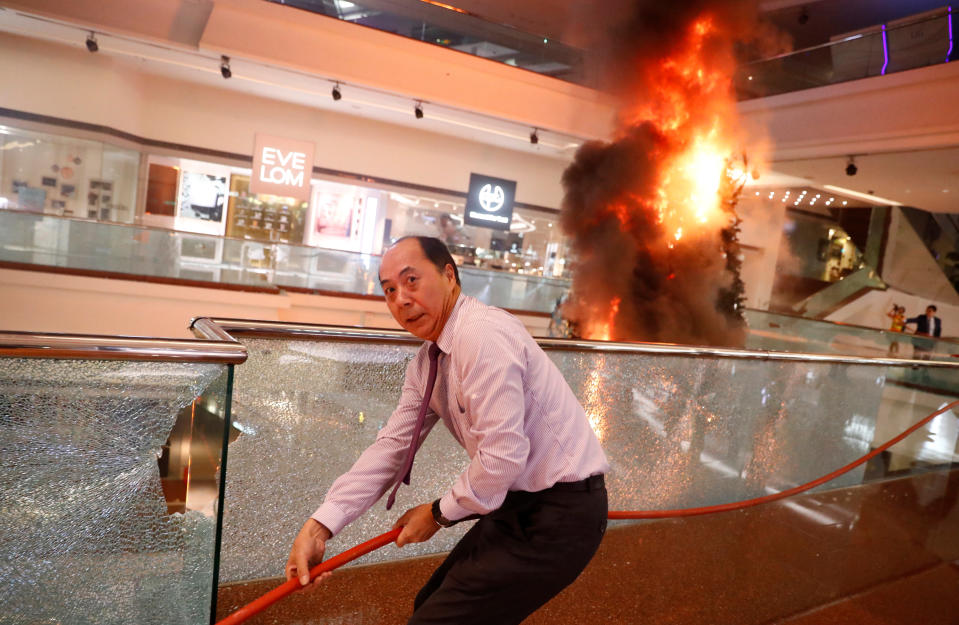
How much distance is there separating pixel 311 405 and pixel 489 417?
135 cm

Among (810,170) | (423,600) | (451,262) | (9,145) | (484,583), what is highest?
(810,170)

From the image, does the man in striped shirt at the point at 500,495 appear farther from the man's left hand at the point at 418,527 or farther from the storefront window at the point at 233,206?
the storefront window at the point at 233,206

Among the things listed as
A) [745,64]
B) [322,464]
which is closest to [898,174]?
[745,64]

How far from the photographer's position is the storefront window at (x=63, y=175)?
9.66m

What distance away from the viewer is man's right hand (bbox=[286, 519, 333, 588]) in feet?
4.48

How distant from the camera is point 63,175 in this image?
10016 millimetres

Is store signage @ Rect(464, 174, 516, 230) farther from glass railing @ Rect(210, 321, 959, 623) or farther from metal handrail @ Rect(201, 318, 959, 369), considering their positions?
metal handrail @ Rect(201, 318, 959, 369)

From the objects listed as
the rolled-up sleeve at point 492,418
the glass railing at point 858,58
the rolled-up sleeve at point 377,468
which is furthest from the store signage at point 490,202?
the rolled-up sleeve at point 492,418

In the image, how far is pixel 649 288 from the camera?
31.6 feet

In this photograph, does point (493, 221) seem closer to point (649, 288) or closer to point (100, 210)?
point (649, 288)

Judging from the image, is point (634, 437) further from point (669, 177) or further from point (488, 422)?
point (669, 177)

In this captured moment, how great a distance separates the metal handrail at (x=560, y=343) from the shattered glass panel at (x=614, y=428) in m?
0.08

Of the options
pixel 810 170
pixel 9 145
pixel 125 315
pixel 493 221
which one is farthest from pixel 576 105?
pixel 9 145

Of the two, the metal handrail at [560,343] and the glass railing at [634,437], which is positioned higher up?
the metal handrail at [560,343]
